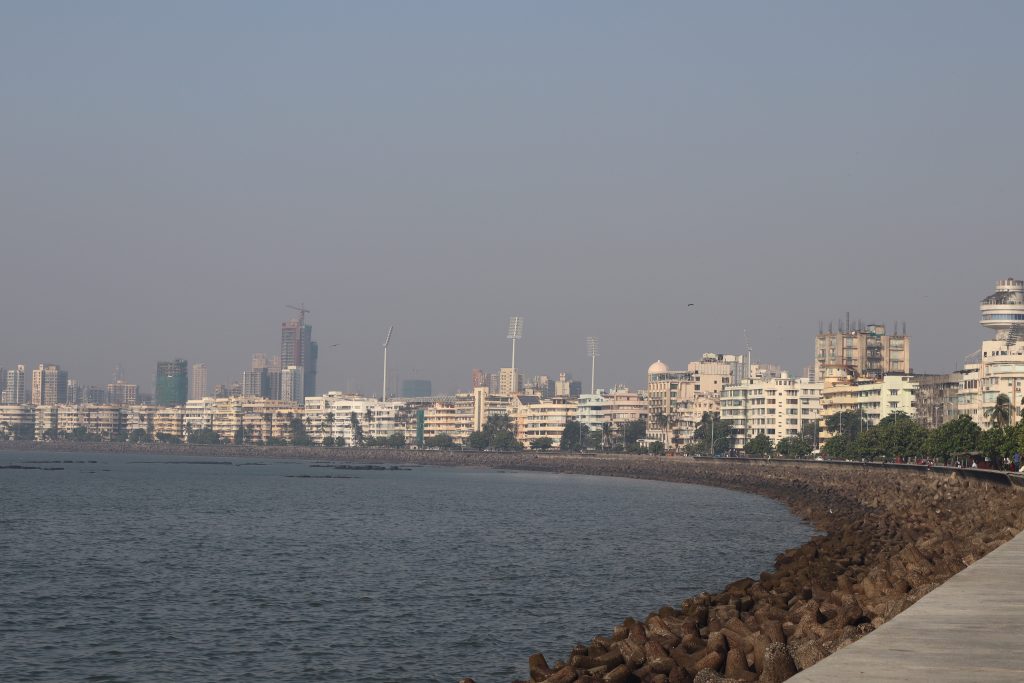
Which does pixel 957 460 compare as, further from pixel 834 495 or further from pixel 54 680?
pixel 54 680

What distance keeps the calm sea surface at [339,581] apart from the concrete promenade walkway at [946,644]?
11.6 m

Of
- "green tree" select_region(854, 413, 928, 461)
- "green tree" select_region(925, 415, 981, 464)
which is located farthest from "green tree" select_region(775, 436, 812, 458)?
"green tree" select_region(925, 415, 981, 464)

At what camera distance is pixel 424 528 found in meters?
75.0

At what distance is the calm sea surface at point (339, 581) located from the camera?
31.8 m

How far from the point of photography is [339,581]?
156 feet

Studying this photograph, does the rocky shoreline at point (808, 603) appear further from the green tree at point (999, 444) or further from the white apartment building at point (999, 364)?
the white apartment building at point (999, 364)

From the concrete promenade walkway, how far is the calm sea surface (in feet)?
38.0

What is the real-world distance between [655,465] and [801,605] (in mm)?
164178

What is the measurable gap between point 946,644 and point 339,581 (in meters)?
33.5

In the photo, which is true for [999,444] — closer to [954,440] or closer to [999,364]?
[954,440]

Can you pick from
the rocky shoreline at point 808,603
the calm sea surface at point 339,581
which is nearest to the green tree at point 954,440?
the calm sea surface at point 339,581

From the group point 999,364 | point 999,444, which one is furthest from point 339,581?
point 999,364

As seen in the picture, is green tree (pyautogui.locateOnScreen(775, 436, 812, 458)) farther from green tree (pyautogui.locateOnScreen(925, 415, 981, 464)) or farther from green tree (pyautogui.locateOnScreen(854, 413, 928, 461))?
green tree (pyautogui.locateOnScreen(925, 415, 981, 464))

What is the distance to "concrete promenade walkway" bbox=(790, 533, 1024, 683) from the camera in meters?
14.3
